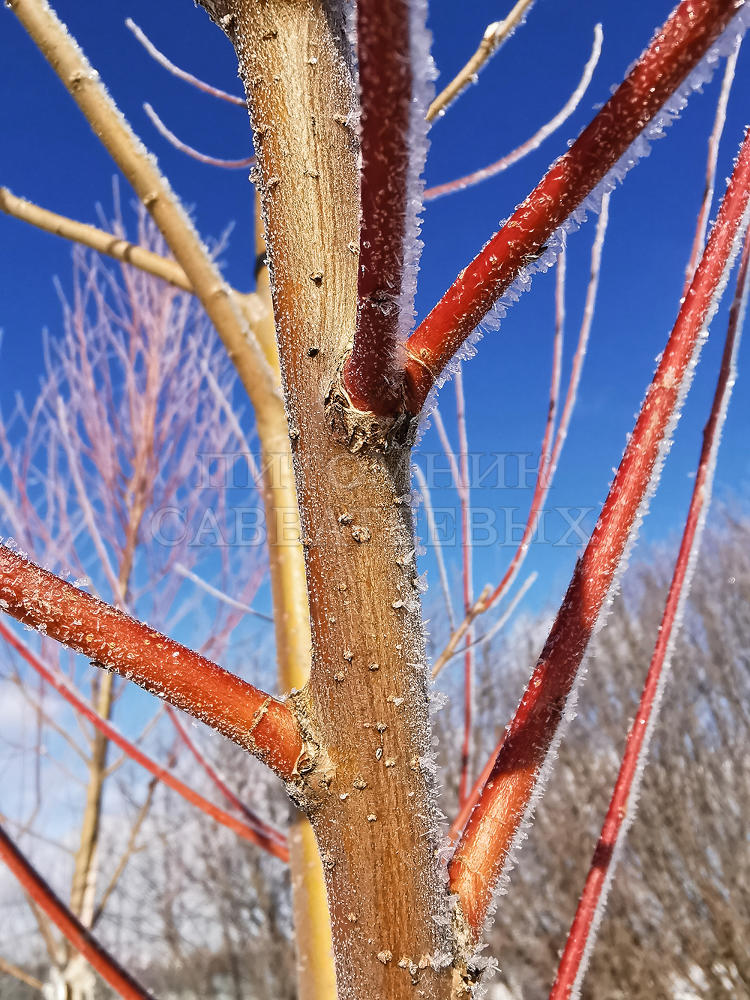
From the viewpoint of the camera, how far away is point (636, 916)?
6184 mm

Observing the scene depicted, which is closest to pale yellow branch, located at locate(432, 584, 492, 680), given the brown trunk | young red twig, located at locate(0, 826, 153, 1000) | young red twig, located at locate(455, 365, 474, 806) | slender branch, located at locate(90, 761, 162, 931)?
young red twig, located at locate(455, 365, 474, 806)

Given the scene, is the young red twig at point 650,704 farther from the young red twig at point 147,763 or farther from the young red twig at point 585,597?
the young red twig at point 147,763

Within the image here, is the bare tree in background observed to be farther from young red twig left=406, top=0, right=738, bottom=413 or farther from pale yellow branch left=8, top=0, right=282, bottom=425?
pale yellow branch left=8, top=0, right=282, bottom=425

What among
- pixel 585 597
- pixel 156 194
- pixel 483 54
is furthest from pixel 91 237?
pixel 585 597

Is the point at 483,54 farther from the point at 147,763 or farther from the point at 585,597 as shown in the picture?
the point at 147,763

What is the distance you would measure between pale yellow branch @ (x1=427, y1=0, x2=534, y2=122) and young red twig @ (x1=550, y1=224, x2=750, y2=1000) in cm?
47

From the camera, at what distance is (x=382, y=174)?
6.2 inches

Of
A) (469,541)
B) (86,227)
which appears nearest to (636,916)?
(469,541)

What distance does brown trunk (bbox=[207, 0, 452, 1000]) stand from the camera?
25 centimetres

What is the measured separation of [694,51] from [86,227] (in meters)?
0.85

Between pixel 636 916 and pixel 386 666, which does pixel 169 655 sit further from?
pixel 636 916

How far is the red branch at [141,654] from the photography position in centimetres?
23

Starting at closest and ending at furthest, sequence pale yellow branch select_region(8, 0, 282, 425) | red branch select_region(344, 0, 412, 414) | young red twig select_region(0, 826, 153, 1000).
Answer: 1. red branch select_region(344, 0, 412, 414)
2. young red twig select_region(0, 826, 153, 1000)
3. pale yellow branch select_region(8, 0, 282, 425)

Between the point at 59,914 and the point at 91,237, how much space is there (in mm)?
750
